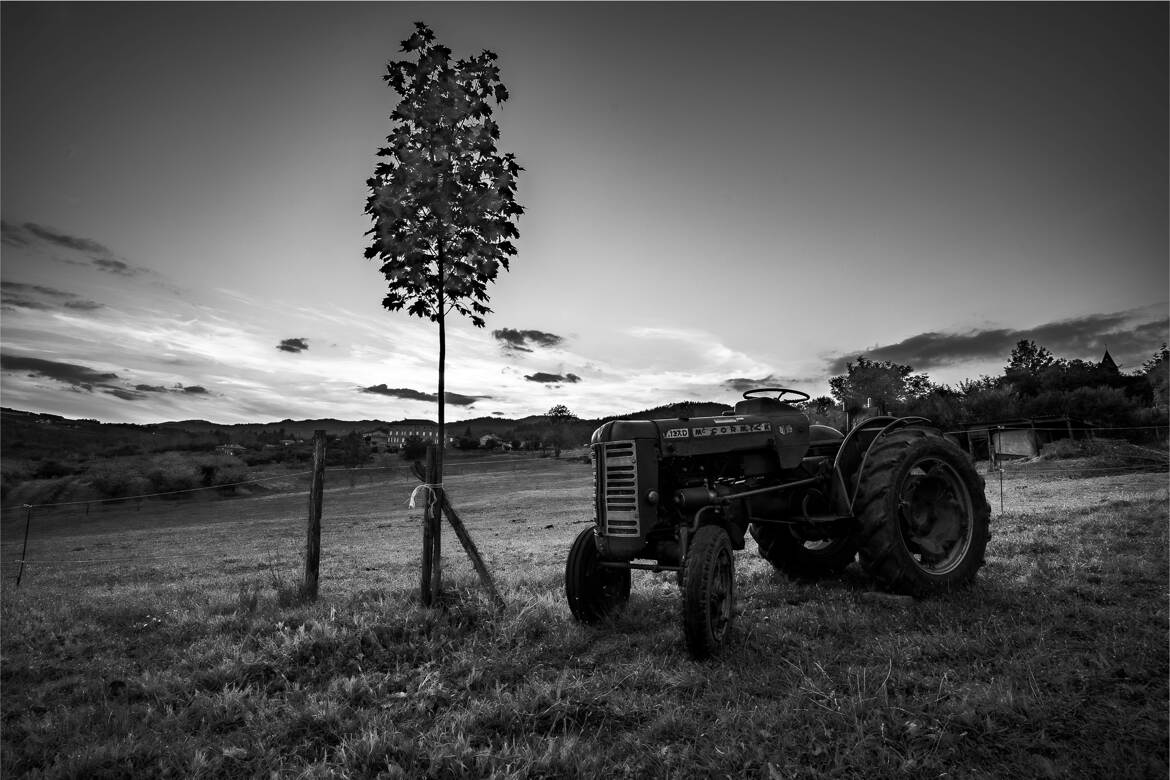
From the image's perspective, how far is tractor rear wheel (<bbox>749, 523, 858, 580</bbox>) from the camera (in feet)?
22.0

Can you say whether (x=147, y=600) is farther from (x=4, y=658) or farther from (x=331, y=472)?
(x=331, y=472)

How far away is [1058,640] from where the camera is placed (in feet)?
14.7

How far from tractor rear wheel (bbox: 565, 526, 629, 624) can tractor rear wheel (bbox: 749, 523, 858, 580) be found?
2.20m

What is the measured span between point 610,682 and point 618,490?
1.49 metres

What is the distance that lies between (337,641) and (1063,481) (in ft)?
79.8

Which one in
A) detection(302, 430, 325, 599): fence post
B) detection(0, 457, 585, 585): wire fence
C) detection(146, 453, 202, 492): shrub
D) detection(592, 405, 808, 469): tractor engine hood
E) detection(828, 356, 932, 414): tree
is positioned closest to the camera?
detection(592, 405, 808, 469): tractor engine hood

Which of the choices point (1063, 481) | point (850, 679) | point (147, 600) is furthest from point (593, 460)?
point (1063, 481)

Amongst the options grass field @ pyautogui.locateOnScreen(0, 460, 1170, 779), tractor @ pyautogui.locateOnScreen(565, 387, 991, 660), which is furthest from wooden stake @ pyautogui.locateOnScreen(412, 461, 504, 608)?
tractor @ pyautogui.locateOnScreen(565, 387, 991, 660)

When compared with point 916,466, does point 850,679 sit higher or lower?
lower

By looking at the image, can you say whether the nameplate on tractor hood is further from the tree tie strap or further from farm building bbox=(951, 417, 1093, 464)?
farm building bbox=(951, 417, 1093, 464)

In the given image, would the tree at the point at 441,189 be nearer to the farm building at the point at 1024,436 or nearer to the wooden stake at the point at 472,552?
the wooden stake at the point at 472,552

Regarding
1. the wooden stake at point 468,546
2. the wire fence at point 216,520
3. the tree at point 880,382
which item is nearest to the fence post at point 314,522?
the wooden stake at point 468,546

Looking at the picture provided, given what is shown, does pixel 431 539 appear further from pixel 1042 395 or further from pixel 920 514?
pixel 1042 395

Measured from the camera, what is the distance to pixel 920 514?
254 inches
